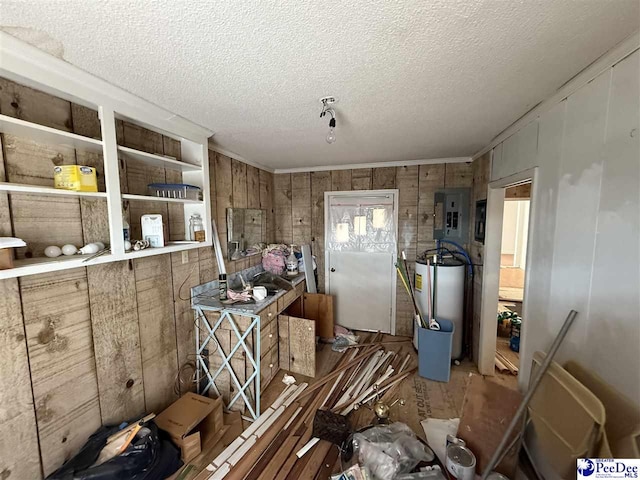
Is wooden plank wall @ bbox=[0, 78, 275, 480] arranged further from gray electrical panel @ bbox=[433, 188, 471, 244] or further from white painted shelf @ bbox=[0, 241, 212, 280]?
gray electrical panel @ bbox=[433, 188, 471, 244]

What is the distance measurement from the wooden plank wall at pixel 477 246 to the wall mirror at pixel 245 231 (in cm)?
250

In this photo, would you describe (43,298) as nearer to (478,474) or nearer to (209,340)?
(209,340)

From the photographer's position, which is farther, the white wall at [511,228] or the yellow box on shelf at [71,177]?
the white wall at [511,228]

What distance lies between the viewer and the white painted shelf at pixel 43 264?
938 mm

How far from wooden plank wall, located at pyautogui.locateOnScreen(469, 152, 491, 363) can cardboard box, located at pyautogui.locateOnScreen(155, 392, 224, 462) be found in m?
2.52

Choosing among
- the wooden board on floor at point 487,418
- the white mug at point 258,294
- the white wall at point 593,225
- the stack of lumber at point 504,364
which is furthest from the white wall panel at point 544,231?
the white mug at point 258,294

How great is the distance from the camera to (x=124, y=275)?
1.54 meters

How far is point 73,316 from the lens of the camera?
1.30 m

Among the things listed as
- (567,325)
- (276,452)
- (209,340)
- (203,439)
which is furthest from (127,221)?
(567,325)

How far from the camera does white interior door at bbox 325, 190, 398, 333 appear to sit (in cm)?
320

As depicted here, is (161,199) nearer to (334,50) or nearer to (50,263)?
(50,263)

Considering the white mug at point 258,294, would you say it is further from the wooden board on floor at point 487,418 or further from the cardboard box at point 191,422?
the wooden board on floor at point 487,418

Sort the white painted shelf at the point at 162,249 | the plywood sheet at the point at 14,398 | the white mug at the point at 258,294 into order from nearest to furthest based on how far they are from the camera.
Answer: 1. the plywood sheet at the point at 14,398
2. the white painted shelf at the point at 162,249
3. the white mug at the point at 258,294

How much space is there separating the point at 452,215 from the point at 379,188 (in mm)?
942
